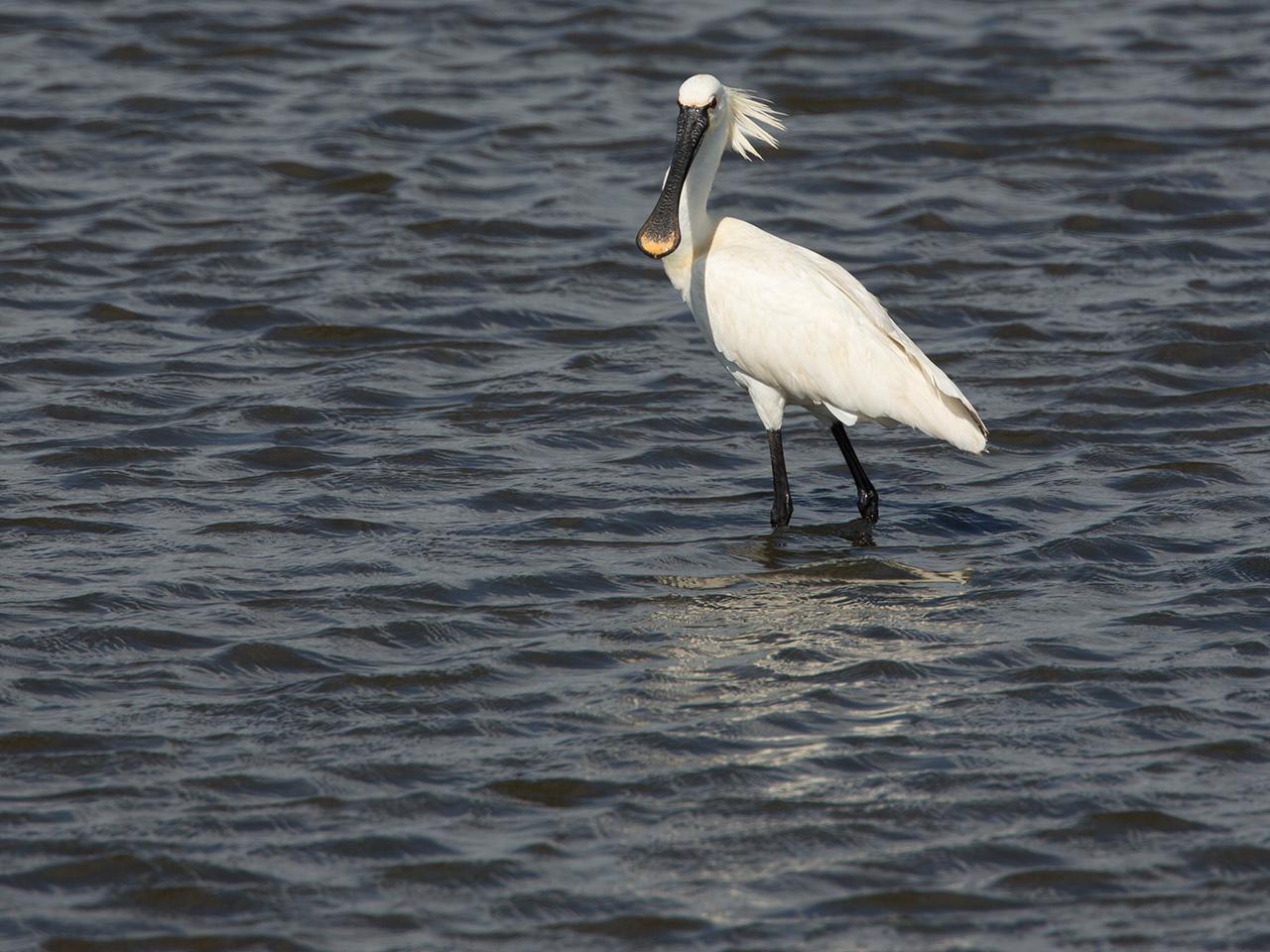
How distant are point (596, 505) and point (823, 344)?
1.36 m

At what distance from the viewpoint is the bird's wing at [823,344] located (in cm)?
970

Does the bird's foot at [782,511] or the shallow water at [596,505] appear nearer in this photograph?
the shallow water at [596,505]

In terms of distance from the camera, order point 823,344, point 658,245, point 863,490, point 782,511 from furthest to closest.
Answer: point 658,245 < point 863,490 < point 782,511 < point 823,344

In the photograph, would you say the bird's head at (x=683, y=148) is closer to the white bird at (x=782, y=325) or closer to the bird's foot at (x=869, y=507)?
the white bird at (x=782, y=325)

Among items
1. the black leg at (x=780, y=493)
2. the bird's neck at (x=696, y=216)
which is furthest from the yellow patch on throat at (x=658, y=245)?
the black leg at (x=780, y=493)

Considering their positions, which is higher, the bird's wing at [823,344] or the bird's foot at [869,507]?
the bird's wing at [823,344]

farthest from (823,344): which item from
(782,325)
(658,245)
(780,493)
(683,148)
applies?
(683,148)

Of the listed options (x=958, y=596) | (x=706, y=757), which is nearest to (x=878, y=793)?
(x=706, y=757)

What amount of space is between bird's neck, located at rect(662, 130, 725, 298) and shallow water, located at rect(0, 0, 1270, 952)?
107cm

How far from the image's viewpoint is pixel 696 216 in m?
10.4

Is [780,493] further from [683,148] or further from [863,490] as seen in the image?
[683,148]

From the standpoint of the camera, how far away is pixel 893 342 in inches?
388

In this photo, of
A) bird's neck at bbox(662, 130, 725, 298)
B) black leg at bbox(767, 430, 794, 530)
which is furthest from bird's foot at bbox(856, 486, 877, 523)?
bird's neck at bbox(662, 130, 725, 298)

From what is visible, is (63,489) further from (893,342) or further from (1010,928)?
(1010,928)
